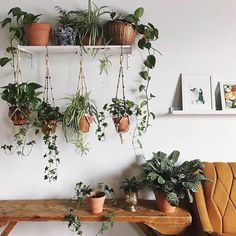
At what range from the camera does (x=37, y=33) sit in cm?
180

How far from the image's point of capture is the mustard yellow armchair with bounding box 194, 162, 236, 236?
1689mm

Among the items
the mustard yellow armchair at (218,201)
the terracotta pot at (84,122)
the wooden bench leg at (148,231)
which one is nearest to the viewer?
the mustard yellow armchair at (218,201)

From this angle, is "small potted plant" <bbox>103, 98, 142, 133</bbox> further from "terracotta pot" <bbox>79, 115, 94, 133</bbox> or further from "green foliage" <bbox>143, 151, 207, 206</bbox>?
"green foliage" <bbox>143, 151, 207, 206</bbox>

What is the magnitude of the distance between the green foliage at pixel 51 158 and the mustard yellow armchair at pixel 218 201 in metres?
1.11

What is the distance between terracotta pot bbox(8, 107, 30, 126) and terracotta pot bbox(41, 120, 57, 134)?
0.14m

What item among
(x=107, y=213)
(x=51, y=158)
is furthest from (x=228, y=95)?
(x=51, y=158)

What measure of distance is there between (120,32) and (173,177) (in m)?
1.10

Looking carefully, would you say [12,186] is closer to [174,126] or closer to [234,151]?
[174,126]

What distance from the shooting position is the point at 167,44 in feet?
6.49

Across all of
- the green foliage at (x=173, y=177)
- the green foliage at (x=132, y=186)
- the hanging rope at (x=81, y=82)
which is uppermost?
the hanging rope at (x=81, y=82)

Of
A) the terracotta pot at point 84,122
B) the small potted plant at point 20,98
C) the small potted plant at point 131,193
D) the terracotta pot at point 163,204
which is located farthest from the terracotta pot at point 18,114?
the terracotta pot at point 163,204

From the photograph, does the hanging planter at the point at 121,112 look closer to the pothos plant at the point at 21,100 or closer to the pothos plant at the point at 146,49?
the pothos plant at the point at 146,49

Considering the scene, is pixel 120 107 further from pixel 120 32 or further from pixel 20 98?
pixel 20 98

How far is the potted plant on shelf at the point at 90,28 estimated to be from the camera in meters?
1.83
